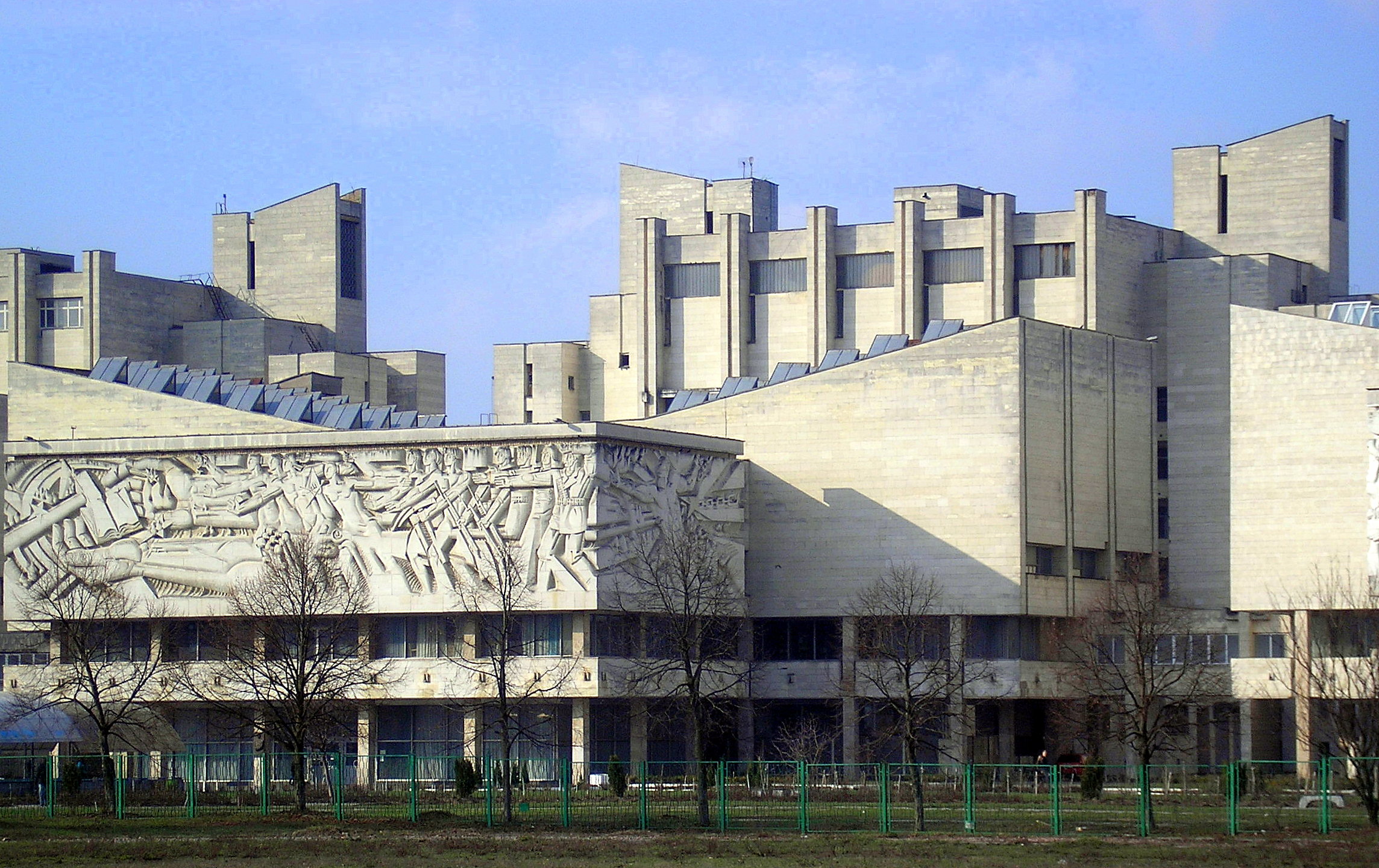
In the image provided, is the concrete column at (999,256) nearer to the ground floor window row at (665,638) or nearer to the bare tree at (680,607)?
the ground floor window row at (665,638)

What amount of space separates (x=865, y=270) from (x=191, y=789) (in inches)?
2448

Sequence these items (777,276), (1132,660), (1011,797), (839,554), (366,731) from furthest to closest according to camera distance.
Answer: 1. (777,276)
2. (839,554)
3. (366,731)
4. (1132,660)
5. (1011,797)

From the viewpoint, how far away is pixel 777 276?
122m

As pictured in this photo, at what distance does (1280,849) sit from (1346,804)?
1159cm

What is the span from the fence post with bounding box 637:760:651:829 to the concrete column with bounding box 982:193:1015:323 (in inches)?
2232

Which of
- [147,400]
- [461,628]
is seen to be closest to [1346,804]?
[461,628]

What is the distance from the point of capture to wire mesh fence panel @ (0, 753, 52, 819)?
67.2 m

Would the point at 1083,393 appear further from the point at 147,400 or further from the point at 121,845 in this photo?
the point at 121,845

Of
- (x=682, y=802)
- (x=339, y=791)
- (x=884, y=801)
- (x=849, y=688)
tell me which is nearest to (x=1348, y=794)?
(x=884, y=801)

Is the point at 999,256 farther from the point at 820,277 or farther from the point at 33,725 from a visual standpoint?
the point at 33,725

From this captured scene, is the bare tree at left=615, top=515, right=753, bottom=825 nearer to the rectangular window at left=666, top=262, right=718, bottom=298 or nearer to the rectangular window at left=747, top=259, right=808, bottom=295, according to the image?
the rectangular window at left=747, top=259, right=808, bottom=295

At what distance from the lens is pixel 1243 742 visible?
321ft

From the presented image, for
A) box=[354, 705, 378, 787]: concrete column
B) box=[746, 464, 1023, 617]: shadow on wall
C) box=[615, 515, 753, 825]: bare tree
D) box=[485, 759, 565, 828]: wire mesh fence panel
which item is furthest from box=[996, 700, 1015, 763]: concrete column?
box=[354, 705, 378, 787]: concrete column

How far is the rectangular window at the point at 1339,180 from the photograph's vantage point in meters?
118
